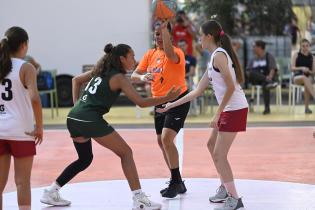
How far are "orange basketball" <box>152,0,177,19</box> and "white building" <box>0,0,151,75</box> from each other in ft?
29.8

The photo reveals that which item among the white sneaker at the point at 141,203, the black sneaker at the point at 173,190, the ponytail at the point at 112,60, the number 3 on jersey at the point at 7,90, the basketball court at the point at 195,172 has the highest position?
the ponytail at the point at 112,60

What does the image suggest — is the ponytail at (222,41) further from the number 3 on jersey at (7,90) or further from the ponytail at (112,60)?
the number 3 on jersey at (7,90)

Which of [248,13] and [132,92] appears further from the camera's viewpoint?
[248,13]

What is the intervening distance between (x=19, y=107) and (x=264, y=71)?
36.3ft

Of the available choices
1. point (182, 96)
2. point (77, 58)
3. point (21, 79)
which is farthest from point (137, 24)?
point (21, 79)

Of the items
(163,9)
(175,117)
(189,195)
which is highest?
(163,9)

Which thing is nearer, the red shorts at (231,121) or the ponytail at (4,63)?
the ponytail at (4,63)

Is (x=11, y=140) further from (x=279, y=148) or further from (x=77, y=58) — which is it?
(x=77, y=58)

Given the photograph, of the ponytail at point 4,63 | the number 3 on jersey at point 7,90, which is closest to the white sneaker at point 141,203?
the number 3 on jersey at point 7,90

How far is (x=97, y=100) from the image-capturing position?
6.92 m

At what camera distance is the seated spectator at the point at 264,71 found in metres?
16.3

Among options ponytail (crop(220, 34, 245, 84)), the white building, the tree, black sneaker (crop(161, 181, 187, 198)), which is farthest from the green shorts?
the tree

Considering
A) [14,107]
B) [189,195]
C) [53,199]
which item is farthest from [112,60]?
[189,195]

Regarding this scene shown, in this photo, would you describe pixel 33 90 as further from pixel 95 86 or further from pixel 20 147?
pixel 95 86
